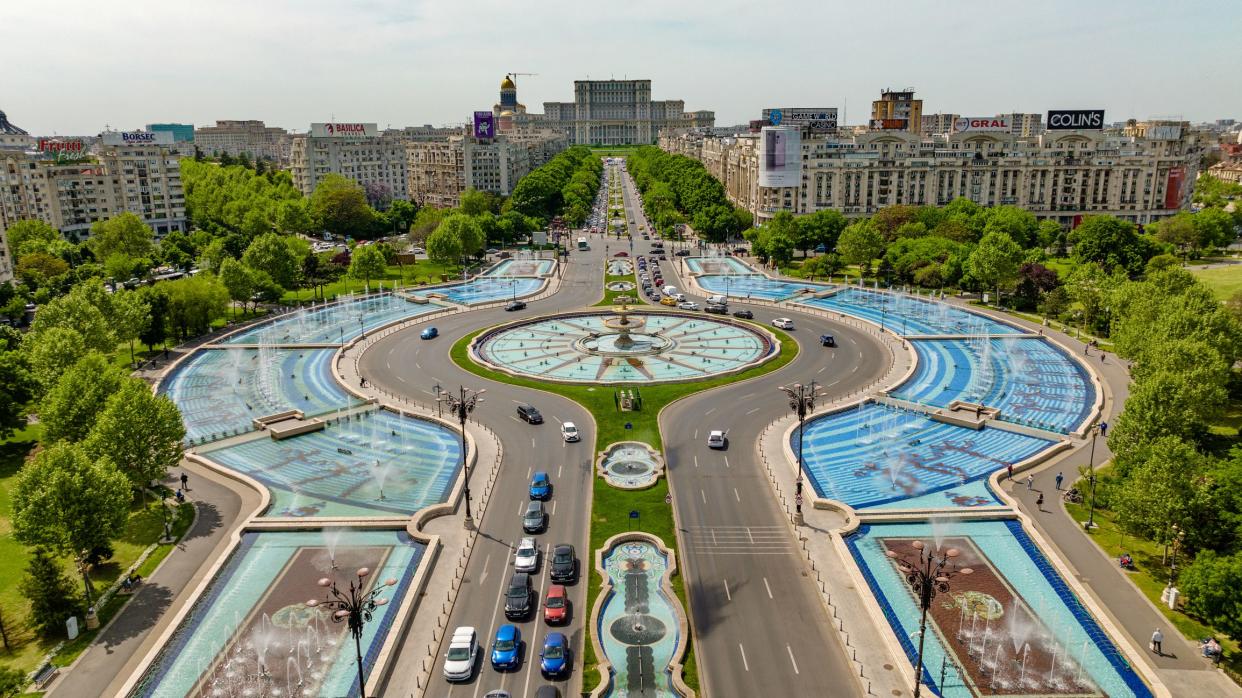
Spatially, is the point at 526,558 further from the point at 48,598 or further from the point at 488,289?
the point at 488,289

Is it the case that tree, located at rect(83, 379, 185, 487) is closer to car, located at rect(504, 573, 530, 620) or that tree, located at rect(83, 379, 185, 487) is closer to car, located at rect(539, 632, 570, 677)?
car, located at rect(504, 573, 530, 620)

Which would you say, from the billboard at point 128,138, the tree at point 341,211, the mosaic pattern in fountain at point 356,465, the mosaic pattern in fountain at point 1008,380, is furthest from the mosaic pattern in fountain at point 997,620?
the billboard at point 128,138

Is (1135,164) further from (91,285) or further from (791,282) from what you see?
(91,285)

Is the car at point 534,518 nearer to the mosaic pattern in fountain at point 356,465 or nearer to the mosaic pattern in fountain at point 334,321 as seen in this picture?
the mosaic pattern in fountain at point 356,465

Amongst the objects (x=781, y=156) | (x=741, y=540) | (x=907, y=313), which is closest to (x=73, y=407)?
(x=741, y=540)

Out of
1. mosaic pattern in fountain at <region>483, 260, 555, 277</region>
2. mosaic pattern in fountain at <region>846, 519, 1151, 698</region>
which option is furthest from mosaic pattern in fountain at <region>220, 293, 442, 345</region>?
mosaic pattern in fountain at <region>846, 519, 1151, 698</region>

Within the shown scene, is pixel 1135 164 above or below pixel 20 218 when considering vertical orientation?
above

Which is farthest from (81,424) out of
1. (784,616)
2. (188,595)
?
(784,616)

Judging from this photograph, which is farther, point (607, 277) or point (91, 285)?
point (607, 277)
